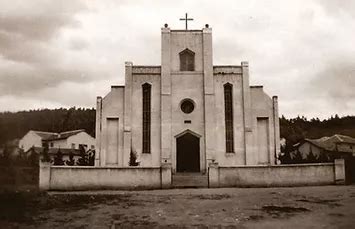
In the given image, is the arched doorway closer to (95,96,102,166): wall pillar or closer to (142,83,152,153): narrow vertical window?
(142,83,152,153): narrow vertical window

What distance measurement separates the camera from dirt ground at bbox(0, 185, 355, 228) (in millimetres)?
9766

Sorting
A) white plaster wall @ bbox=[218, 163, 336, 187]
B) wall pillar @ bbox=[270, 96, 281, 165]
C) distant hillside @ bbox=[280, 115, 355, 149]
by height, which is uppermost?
distant hillside @ bbox=[280, 115, 355, 149]

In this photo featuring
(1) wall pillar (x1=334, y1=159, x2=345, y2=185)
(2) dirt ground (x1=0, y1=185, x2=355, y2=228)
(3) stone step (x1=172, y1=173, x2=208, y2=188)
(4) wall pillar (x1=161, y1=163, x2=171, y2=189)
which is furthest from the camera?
(3) stone step (x1=172, y1=173, x2=208, y2=188)

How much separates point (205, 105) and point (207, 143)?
9.16 feet

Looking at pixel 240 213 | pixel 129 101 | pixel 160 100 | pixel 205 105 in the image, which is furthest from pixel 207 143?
pixel 240 213

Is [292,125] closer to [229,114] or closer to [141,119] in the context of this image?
[229,114]

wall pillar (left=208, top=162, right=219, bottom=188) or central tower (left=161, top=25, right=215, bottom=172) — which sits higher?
central tower (left=161, top=25, right=215, bottom=172)

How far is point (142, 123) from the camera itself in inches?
1151

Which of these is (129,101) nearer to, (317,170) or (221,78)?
(221,78)

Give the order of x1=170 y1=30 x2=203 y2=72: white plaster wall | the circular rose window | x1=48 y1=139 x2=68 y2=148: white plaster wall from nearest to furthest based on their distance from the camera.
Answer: the circular rose window < x1=170 y1=30 x2=203 y2=72: white plaster wall < x1=48 y1=139 x2=68 y2=148: white plaster wall

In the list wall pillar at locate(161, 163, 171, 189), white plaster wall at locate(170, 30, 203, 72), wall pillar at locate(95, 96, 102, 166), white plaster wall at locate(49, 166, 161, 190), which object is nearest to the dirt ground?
white plaster wall at locate(49, 166, 161, 190)

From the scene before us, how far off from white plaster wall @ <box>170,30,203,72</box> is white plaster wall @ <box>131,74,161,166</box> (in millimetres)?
1894

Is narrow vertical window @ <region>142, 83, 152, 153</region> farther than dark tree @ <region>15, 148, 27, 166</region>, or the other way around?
narrow vertical window @ <region>142, 83, 152, 153</region>

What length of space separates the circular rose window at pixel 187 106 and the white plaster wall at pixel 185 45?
256cm
